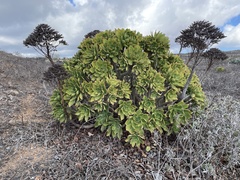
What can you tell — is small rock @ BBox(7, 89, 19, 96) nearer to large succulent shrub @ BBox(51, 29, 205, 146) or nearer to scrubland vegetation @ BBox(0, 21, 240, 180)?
scrubland vegetation @ BBox(0, 21, 240, 180)

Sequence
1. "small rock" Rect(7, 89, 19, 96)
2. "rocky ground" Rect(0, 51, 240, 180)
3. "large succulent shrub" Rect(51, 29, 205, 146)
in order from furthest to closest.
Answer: "small rock" Rect(7, 89, 19, 96) → "large succulent shrub" Rect(51, 29, 205, 146) → "rocky ground" Rect(0, 51, 240, 180)

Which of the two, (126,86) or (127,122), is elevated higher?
(126,86)

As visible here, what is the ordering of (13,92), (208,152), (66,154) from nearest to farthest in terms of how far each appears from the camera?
(208,152) → (66,154) → (13,92)

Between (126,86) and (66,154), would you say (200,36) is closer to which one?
(126,86)

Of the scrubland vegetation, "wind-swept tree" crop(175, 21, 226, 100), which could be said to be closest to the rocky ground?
the scrubland vegetation

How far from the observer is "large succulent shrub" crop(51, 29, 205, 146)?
7.84 feet

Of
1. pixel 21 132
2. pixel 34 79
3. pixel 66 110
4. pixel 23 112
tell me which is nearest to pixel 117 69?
pixel 66 110

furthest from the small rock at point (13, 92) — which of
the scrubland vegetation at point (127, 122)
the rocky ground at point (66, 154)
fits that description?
the scrubland vegetation at point (127, 122)

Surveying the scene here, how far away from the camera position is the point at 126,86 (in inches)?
95.2

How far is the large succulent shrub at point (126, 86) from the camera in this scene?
7.84ft

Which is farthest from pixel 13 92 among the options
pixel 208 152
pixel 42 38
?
pixel 208 152

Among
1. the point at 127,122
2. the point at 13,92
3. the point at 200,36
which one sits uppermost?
the point at 200,36

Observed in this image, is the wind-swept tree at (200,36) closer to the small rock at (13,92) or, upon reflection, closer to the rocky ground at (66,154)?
the rocky ground at (66,154)

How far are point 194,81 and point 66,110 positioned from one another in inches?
71.3
